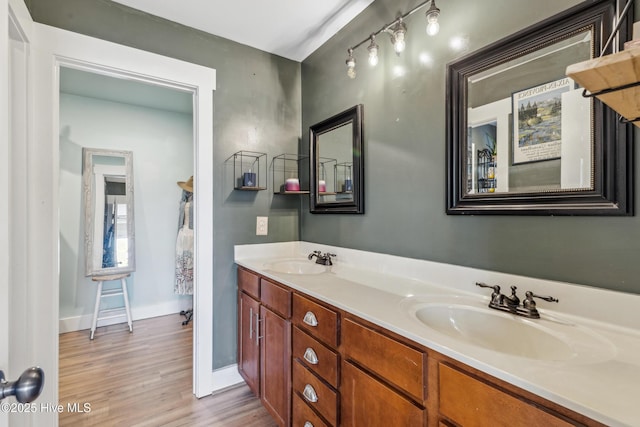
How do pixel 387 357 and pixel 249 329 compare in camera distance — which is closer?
pixel 387 357

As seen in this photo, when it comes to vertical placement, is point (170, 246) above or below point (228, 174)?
below

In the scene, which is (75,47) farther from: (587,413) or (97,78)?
(587,413)

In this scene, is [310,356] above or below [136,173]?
below

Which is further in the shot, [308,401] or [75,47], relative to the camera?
[75,47]

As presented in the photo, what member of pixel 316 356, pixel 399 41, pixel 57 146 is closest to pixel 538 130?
pixel 399 41

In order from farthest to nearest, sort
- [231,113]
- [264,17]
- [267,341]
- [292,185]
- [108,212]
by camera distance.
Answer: [108,212] → [292,185] → [231,113] → [264,17] → [267,341]

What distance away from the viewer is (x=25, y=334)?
1.24m

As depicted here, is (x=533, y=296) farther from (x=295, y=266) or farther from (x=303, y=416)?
(x=295, y=266)

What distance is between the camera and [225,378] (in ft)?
6.86

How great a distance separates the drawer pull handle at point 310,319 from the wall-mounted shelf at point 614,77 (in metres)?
1.14

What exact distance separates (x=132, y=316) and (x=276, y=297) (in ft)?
8.82

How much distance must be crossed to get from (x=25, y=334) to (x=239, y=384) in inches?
53.1

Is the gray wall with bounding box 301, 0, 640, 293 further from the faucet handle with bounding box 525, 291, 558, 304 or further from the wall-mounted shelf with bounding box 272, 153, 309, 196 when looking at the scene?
the wall-mounted shelf with bounding box 272, 153, 309, 196

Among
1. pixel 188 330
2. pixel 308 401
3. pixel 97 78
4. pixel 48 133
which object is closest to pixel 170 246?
pixel 188 330
